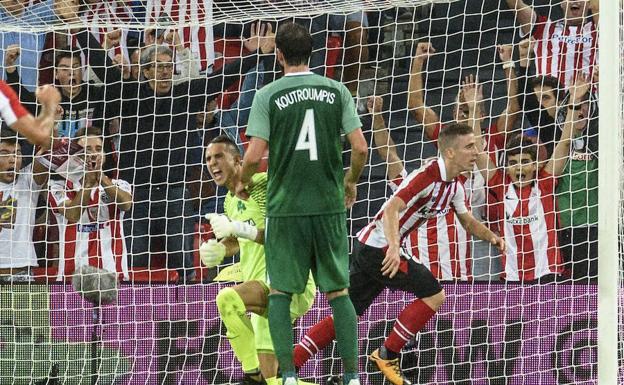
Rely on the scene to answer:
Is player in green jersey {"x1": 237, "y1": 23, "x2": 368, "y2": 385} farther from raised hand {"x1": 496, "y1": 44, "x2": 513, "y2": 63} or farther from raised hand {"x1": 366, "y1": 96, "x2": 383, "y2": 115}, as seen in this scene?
raised hand {"x1": 496, "y1": 44, "x2": 513, "y2": 63}

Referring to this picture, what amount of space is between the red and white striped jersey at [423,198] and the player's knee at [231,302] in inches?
50.4

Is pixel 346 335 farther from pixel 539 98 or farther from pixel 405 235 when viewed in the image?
pixel 539 98

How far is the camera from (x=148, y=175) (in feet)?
34.2

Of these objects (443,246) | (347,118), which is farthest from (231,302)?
(443,246)

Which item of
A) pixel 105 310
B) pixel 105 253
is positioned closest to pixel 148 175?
pixel 105 253

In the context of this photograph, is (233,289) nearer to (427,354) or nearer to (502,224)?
(427,354)

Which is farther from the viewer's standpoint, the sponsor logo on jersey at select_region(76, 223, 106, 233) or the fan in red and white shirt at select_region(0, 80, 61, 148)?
the sponsor logo on jersey at select_region(76, 223, 106, 233)

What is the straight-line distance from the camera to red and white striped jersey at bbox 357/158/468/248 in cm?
807

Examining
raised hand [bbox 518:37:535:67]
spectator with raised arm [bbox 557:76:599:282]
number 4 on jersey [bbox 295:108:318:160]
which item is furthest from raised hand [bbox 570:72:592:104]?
number 4 on jersey [bbox 295:108:318:160]

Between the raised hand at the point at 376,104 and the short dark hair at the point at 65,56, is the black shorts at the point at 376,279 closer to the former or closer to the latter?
the raised hand at the point at 376,104

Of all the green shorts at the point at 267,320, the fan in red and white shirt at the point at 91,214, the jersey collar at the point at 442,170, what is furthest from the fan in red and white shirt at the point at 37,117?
the fan in red and white shirt at the point at 91,214

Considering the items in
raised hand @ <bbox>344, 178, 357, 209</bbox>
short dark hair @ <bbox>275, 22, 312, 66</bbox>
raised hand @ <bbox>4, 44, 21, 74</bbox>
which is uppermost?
raised hand @ <bbox>4, 44, 21, 74</bbox>

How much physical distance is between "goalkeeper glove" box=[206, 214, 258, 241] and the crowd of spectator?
9.04 ft

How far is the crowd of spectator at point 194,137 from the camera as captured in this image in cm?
963
